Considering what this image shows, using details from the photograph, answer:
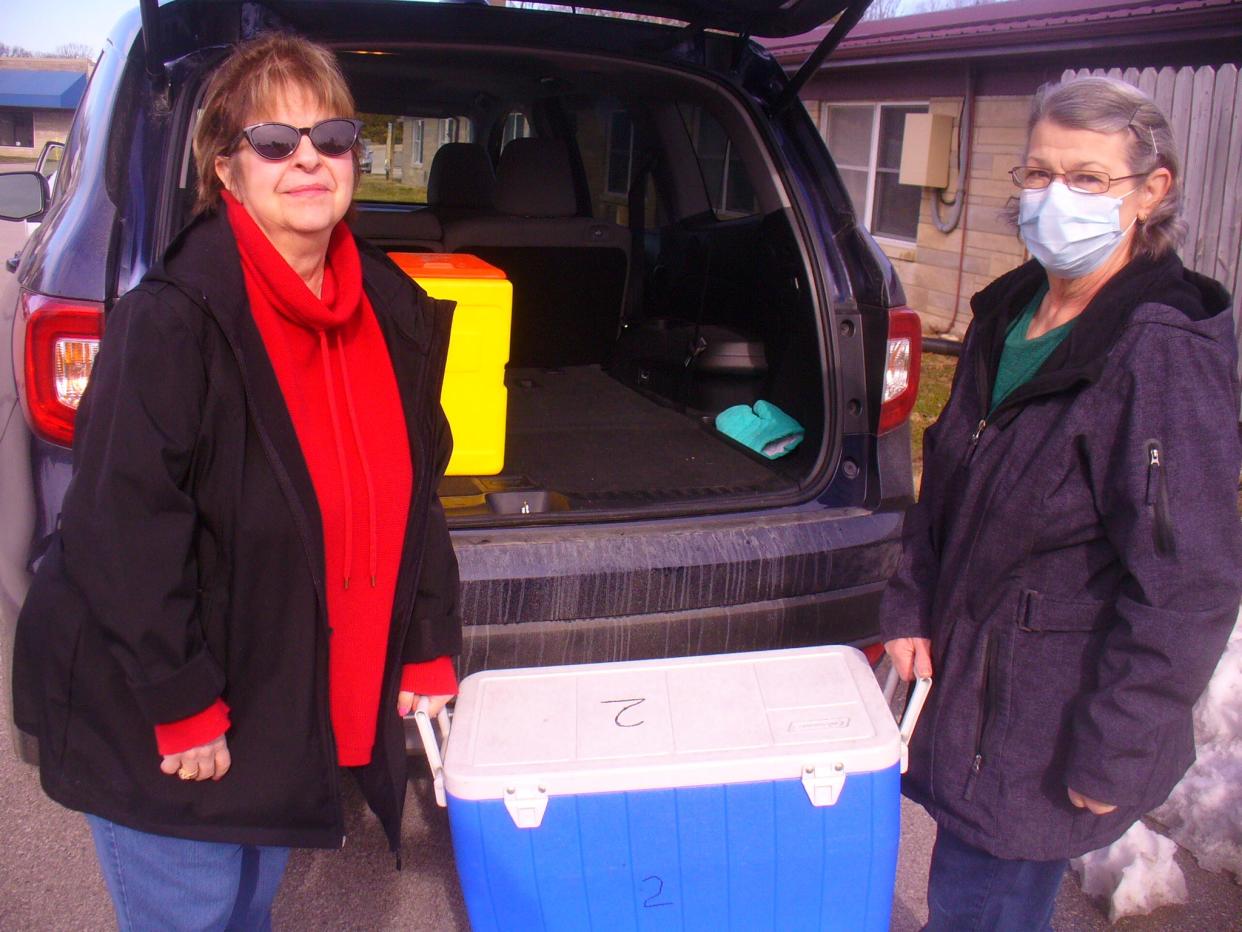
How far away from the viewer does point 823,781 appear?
→ 176 centimetres

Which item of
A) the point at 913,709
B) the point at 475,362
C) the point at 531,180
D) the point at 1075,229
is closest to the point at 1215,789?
the point at 913,709

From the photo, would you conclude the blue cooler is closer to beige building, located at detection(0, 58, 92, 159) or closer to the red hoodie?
the red hoodie

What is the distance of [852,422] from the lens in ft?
9.29

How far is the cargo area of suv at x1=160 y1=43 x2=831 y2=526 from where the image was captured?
3.14 meters

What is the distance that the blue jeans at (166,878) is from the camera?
1.70 meters

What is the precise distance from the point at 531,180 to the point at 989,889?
3.16 metres

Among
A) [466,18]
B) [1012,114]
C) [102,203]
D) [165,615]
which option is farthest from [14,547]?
[1012,114]

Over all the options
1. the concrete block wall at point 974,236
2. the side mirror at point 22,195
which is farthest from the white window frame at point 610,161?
the concrete block wall at point 974,236

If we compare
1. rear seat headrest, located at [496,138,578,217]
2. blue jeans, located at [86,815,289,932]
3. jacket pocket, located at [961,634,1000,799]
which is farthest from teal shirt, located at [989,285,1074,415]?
rear seat headrest, located at [496,138,578,217]

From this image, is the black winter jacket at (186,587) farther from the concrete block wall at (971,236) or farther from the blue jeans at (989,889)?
the concrete block wall at (971,236)

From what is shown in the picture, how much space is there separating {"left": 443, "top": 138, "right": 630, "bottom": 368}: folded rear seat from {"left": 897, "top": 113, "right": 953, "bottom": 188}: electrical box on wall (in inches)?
243

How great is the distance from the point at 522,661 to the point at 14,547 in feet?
3.23

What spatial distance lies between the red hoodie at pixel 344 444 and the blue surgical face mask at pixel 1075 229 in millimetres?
1006

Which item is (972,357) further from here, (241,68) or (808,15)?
(808,15)
